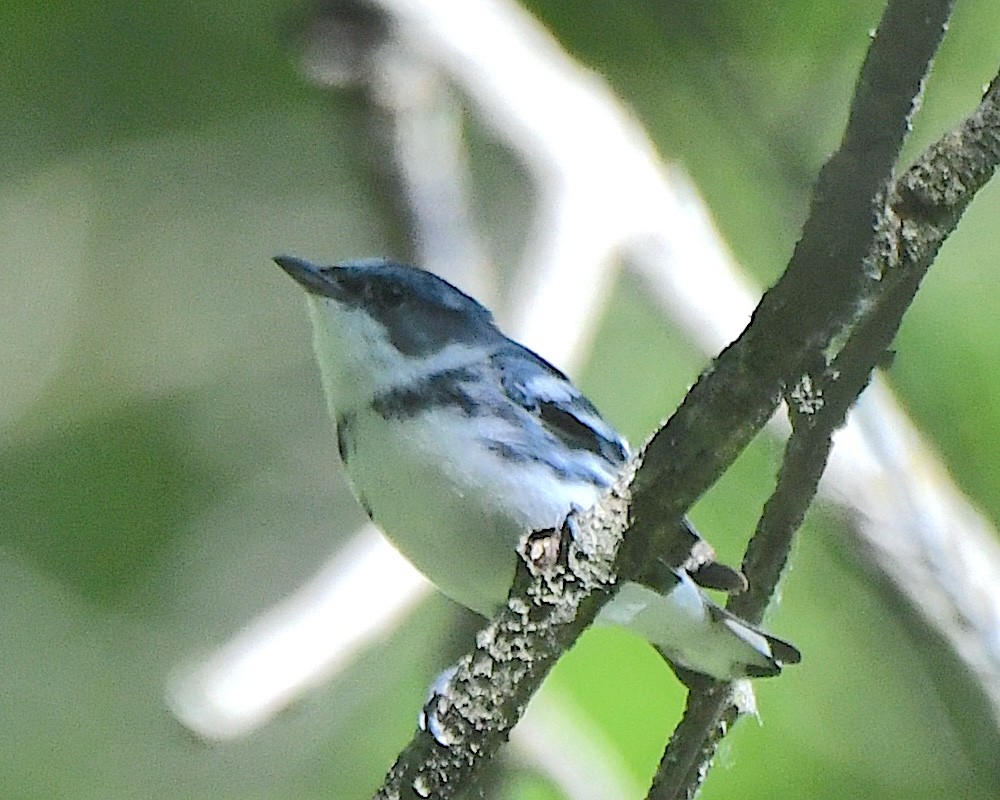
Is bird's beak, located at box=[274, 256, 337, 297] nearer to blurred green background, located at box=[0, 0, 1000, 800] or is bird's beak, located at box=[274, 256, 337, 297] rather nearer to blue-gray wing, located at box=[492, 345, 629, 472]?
blue-gray wing, located at box=[492, 345, 629, 472]

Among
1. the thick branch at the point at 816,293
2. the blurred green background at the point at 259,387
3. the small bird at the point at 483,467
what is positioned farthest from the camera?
the blurred green background at the point at 259,387

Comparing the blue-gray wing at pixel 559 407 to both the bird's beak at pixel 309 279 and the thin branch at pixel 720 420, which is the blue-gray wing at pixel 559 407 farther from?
the thin branch at pixel 720 420

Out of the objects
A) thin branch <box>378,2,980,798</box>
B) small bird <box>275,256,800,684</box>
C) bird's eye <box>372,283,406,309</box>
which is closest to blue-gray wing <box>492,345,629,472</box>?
small bird <box>275,256,800,684</box>

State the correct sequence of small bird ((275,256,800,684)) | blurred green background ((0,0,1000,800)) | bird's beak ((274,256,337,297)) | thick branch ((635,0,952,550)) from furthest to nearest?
blurred green background ((0,0,1000,800)), bird's beak ((274,256,337,297)), small bird ((275,256,800,684)), thick branch ((635,0,952,550))

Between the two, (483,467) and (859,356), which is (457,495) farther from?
(859,356)

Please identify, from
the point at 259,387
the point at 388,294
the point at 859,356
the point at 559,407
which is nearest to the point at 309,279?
Answer: the point at 388,294

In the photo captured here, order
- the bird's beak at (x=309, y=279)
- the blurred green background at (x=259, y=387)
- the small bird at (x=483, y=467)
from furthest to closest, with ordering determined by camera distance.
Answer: the blurred green background at (x=259, y=387) → the bird's beak at (x=309, y=279) → the small bird at (x=483, y=467)

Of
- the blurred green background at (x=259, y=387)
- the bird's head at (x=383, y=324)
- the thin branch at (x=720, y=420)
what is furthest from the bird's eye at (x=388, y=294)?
the thin branch at (x=720, y=420)
